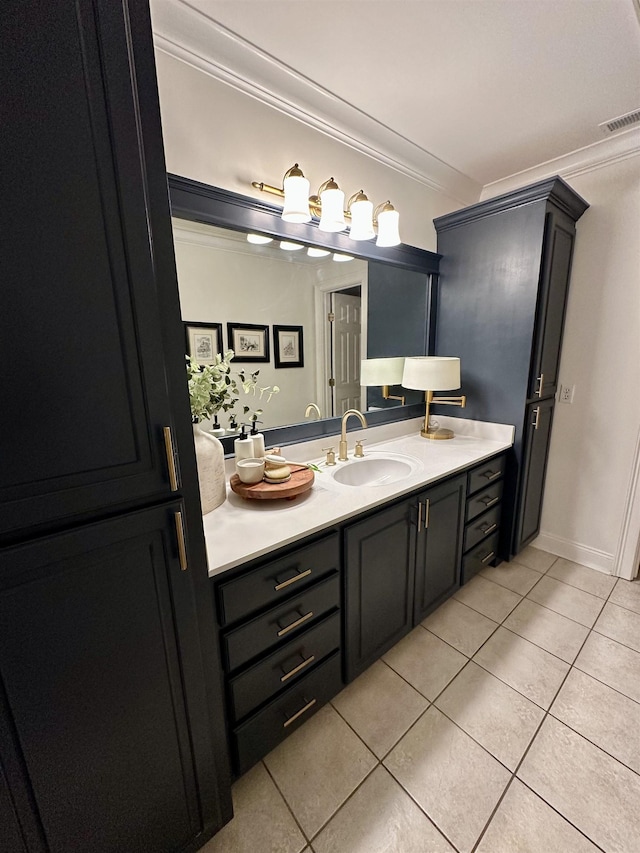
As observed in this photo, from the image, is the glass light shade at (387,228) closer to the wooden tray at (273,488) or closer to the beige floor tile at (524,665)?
the wooden tray at (273,488)

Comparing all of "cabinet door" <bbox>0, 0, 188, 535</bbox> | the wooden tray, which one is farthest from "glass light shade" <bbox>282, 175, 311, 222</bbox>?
the wooden tray

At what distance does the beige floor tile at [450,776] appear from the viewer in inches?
41.1

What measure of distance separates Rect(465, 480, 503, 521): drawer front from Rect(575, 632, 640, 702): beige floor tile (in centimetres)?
75

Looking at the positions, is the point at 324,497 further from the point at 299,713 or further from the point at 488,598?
the point at 488,598

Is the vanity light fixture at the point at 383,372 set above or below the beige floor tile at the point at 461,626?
above

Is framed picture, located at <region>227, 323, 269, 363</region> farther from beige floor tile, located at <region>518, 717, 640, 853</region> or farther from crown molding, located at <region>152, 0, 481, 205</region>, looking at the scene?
beige floor tile, located at <region>518, 717, 640, 853</region>

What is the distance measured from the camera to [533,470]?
2.19m

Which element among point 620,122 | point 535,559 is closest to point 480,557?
point 535,559

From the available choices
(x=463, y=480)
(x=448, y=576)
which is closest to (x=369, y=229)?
(x=463, y=480)

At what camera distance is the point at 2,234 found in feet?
1.76

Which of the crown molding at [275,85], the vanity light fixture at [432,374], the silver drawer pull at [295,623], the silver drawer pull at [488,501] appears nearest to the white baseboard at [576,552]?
the silver drawer pull at [488,501]

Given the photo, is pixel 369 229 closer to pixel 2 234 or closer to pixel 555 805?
pixel 2 234

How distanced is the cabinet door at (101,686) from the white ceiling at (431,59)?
5.16 ft

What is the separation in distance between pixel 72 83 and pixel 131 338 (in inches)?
15.9
